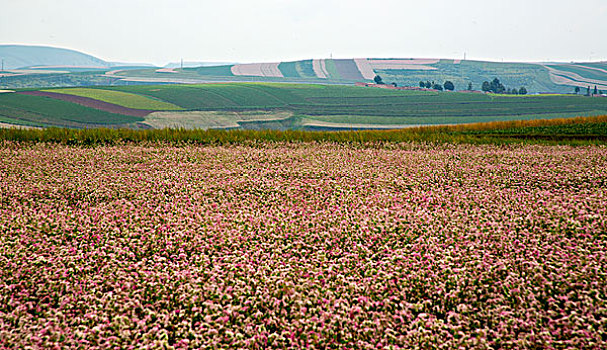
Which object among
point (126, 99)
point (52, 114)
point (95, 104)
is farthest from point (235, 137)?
point (126, 99)

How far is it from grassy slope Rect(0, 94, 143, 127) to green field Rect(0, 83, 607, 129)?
69 mm

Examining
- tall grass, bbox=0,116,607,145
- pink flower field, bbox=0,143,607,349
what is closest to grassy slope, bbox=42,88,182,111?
tall grass, bbox=0,116,607,145

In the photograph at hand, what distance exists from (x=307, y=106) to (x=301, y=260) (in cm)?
4892

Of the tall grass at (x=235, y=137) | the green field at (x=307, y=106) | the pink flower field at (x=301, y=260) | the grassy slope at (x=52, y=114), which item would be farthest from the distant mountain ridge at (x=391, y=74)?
the pink flower field at (x=301, y=260)

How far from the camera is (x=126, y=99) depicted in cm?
4981

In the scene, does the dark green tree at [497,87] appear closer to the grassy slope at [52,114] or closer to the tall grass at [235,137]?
the tall grass at [235,137]

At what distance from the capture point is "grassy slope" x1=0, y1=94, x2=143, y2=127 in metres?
36.5

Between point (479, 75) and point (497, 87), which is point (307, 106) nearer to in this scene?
point (497, 87)

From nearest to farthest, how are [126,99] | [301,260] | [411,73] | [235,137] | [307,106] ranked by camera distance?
[301,260], [235,137], [126,99], [307,106], [411,73]

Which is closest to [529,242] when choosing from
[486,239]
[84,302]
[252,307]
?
[486,239]

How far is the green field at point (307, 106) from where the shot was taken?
40.8 m

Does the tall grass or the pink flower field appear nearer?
the pink flower field

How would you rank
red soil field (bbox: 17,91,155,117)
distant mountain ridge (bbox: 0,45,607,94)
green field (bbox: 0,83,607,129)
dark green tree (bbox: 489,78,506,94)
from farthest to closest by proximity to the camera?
distant mountain ridge (bbox: 0,45,607,94) → dark green tree (bbox: 489,78,506,94) → red soil field (bbox: 17,91,155,117) → green field (bbox: 0,83,607,129)

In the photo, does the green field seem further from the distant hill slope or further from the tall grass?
the distant hill slope
